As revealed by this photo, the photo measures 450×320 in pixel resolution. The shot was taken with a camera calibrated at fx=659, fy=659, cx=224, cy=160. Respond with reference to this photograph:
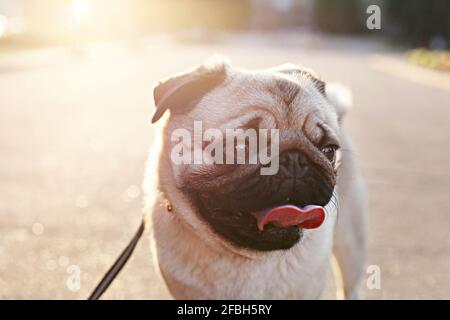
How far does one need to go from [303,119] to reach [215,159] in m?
0.42

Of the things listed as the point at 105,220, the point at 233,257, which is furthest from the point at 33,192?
the point at 233,257

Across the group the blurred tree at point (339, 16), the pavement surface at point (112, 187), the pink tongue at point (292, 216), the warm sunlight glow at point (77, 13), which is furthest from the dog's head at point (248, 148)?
the blurred tree at point (339, 16)

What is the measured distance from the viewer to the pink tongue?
8.43ft

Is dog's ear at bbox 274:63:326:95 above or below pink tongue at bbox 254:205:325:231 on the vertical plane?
above

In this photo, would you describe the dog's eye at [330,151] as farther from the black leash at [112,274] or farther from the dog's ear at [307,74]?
the black leash at [112,274]

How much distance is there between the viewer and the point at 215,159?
108 inches

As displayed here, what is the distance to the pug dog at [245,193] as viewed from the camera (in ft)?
8.61

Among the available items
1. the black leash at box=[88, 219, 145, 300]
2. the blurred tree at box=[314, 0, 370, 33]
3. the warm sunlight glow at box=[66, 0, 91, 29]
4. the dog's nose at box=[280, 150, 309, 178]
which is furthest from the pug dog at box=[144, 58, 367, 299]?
the blurred tree at box=[314, 0, 370, 33]

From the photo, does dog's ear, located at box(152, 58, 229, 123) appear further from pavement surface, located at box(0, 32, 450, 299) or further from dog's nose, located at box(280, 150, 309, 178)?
pavement surface, located at box(0, 32, 450, 299)

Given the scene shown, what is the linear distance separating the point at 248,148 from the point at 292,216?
0.33m

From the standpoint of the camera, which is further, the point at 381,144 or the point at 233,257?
the point at 381,144
